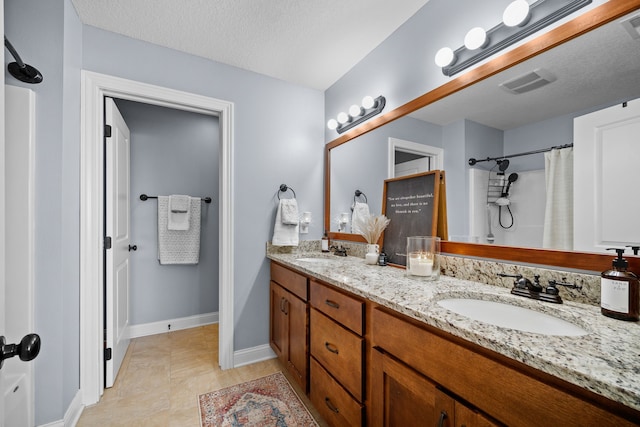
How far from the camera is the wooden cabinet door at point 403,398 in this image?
30.5 inches

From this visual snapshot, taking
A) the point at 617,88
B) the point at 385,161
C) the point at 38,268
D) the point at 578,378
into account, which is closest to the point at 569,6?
the point at 617,88

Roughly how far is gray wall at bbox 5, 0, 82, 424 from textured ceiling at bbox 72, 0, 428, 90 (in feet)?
1.02

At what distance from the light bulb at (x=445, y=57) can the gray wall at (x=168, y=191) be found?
218 cm

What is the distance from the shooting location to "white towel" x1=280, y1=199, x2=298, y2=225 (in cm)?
218

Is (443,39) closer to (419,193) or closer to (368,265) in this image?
(419,193)

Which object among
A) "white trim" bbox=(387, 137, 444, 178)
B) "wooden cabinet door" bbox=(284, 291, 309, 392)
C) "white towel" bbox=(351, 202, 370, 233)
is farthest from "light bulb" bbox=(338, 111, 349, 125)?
"wooden cabinet door" bbox=(284, 291, 309, 392)

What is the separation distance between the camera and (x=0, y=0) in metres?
0.54

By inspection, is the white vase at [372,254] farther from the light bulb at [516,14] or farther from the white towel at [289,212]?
the light bulb at [516,14]

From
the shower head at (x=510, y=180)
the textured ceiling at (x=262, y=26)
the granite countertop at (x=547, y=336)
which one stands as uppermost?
the textured ceiling at (x=262, y=26)

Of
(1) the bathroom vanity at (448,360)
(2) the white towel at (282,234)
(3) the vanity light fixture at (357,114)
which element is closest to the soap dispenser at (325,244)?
(2) the white towel at (282,234)

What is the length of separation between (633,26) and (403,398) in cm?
140

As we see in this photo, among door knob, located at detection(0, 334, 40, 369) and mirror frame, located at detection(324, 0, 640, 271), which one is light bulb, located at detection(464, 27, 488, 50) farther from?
door knob, located at detection(0, 334, 40, 369)

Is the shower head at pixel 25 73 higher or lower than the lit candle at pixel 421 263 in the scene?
higher

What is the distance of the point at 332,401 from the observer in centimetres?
131
